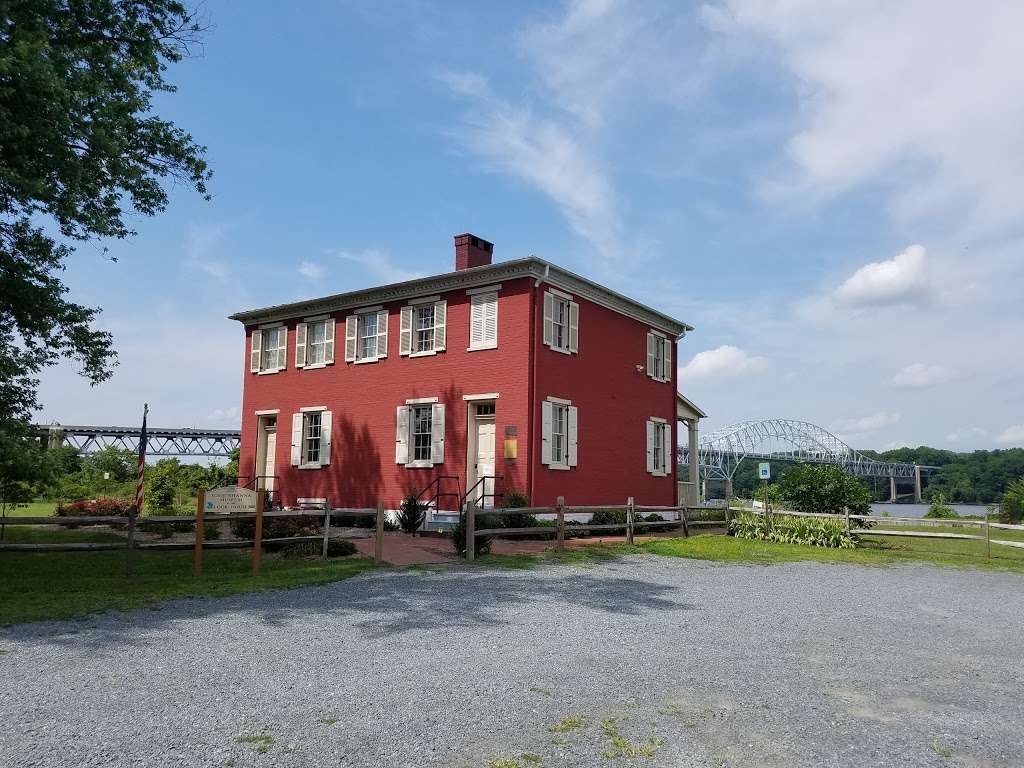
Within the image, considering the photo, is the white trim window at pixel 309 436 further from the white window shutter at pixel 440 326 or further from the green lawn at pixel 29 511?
the green lawn at pixel 29 511

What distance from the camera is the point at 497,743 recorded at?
15.3 ft

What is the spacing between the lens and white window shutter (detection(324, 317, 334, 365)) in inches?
923

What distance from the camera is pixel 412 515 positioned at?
62.6ft

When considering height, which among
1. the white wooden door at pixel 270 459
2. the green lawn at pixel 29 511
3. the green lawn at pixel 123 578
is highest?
the white wooden door at pixel 270 459

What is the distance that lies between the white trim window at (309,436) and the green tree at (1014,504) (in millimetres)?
25856

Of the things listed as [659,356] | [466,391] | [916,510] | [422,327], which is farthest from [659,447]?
[916,510]

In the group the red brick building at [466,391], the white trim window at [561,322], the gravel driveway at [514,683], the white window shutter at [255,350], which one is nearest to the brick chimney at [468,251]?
the red brick building at [466,391]

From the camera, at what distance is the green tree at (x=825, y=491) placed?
71.4 feet

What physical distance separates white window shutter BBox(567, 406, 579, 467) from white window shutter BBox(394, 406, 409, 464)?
4.34 meters

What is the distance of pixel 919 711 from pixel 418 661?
12.4ft

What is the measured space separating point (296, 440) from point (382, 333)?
459 centimetres

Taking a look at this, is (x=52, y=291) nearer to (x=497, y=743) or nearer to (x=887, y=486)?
(x=497, y=743)

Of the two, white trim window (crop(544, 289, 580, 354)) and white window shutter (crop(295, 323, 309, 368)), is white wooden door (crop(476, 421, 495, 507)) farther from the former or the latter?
white window shutter (crop(295, 323, 309, 368))

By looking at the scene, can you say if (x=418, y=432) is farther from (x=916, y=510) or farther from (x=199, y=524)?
(x=916, y=510)
